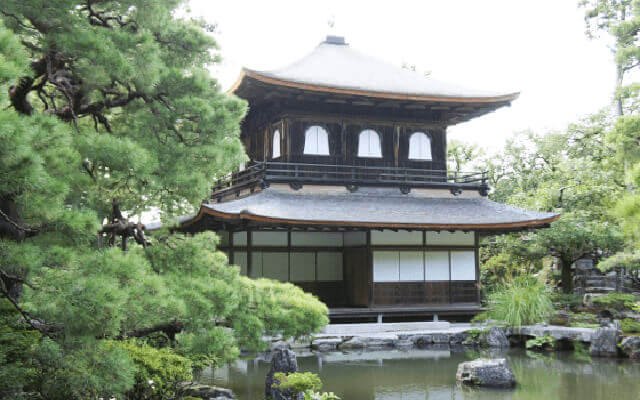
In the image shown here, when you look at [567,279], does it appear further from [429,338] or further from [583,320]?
[429,338]

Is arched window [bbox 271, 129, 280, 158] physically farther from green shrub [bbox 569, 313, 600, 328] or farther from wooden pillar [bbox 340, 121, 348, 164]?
green shrub [bbox 569, 313, 600, 328]

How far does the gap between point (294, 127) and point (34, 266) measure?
13.3m

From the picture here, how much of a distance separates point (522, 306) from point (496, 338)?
1.10 m

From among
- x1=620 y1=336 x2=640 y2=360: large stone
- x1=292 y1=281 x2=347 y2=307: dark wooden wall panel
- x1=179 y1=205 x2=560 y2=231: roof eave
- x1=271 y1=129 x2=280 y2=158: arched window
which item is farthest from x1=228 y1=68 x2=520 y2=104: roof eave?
x1=620 y1=336 x2=640 y2=360: large stone

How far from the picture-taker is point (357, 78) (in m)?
18.4

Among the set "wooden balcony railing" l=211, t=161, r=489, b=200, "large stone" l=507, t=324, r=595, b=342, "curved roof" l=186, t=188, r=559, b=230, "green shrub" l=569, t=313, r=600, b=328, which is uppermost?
"wooden balcony railing" l=211, t=161, r=489, b=200

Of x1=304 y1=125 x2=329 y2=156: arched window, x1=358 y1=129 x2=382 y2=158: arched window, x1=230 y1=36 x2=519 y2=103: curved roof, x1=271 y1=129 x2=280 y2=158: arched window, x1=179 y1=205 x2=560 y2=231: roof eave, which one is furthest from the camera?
x1=358 y1=129 x2=382 y2=158: arched window

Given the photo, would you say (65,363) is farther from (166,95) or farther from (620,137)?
(620,137)

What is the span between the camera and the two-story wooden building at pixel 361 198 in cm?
1603

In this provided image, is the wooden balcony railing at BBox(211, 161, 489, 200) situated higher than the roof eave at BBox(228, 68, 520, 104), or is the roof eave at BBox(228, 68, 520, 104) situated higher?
the roof eave at BBox(228, 68, 520, 104)

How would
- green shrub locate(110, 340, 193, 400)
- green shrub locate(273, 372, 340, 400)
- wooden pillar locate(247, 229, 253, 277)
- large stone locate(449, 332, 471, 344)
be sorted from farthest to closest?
wooden pillar locate(247, 229, 253, 277)
large stone locate(449, 332, 471, 344)
green shrub locate(273, 372, 340, 400)
green shrub locate(110, 340, 193, 400)

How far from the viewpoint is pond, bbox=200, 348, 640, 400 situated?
31.8 feet

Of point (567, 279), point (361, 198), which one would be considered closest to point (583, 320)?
point (567, 279)

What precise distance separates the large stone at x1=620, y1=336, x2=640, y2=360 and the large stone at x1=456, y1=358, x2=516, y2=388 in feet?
13.9
